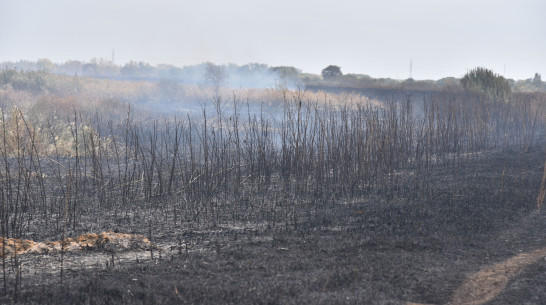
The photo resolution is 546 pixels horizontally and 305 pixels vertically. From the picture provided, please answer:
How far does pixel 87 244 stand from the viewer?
432 centimetres

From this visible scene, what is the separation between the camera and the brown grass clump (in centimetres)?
419

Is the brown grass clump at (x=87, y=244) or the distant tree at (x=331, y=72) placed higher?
the distant tree at (x=331, y=72)

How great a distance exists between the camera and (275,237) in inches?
189

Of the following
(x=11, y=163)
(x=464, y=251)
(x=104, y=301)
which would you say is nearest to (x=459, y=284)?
(x=464, y=251)

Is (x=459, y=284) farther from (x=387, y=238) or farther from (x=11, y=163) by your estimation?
(x=11, y=163)

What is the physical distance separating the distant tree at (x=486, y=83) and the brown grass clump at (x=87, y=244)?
1316 cm

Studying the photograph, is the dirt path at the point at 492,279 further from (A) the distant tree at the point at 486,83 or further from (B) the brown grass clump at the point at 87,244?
(A) the distant tree at the point at 486,83

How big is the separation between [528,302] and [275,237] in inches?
84.0

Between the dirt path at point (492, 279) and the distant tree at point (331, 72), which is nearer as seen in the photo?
the dirt path at point (492, 279)

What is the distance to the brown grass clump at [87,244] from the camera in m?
4.19

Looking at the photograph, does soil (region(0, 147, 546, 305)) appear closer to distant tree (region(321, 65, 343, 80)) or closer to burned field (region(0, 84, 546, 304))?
burned field (region(0, 84, 546, 304))

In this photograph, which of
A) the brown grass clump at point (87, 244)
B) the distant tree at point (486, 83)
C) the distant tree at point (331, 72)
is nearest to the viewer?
the brown grass clump at point (87, 244)

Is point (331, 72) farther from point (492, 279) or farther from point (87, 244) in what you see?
point (492, 279)

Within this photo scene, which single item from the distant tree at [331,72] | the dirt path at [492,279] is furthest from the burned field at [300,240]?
the distant tree at [331,72]
